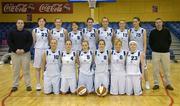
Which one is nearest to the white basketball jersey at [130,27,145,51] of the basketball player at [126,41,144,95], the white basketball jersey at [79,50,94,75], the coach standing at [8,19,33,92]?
the basketball player at [126,41,144,95]

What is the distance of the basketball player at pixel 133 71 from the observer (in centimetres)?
823

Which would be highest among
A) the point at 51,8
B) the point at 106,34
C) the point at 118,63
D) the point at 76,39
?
the point at 51,8

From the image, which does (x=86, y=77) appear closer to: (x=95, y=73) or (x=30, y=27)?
(x=95, y=73)

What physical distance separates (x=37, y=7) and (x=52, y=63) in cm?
1224

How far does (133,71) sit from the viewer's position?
8273 mm

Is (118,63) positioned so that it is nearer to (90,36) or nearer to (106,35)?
(106,35)

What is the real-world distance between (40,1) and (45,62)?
12.1 metres

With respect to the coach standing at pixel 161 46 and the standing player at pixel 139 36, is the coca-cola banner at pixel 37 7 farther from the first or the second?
the coach standing at pixel 161 46

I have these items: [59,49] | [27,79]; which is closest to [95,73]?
[59,49]

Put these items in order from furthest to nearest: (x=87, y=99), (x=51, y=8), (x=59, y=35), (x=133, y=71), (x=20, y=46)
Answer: (x=51, y=8)
(x=59, y=35)
(x=20, y=46)
(x=133, y=71)
(x=87, y=99)

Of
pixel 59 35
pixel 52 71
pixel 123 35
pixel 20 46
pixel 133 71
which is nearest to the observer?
pixel 133 71

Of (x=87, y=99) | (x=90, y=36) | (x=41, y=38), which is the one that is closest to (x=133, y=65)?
(x=90, y=36)

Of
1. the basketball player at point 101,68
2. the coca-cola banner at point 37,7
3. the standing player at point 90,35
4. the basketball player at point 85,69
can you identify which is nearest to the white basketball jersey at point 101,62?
the basketball player at point 101,68

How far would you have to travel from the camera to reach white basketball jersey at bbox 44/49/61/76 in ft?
27.5
